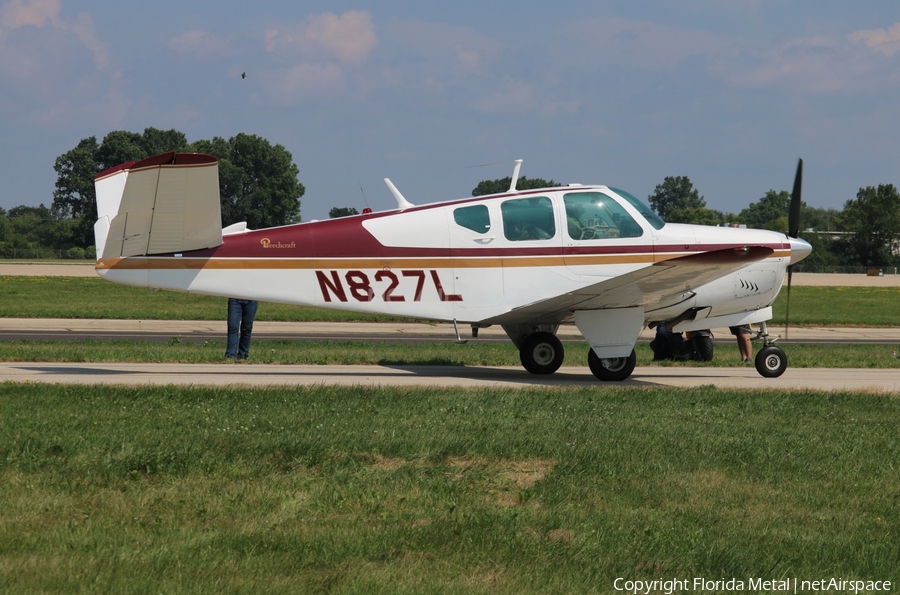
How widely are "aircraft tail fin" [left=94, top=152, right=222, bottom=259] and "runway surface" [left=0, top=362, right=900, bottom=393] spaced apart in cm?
183

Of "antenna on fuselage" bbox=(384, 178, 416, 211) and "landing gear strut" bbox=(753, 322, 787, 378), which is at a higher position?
"antenna on fuselage" bbox=(384, 178, 416, 211)

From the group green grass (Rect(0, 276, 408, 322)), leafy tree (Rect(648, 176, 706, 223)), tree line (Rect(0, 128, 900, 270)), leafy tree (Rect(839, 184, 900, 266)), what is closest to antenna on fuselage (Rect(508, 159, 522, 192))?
green grass (Rect(0, 276, 408, 322))

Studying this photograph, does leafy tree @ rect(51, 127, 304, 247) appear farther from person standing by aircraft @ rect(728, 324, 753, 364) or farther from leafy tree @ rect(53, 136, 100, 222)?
person standing by aircraft @ rect(728, 324, 753, 364)

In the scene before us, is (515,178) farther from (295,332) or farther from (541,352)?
(295,332)

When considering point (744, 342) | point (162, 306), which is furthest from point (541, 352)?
point (162, 306)

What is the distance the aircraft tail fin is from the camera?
11945mm

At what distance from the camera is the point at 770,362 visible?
1498cm

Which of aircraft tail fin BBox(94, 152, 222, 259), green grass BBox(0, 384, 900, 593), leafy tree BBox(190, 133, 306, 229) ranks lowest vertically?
green grass BBox(0, 384, 900, 593)

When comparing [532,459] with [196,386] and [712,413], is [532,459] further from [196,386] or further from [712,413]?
[196,386]

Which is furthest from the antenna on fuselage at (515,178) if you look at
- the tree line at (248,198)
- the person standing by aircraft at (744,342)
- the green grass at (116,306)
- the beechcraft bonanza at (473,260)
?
the tree line at (248,198)

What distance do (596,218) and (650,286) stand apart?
1318mm

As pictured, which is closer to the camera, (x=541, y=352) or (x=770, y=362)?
(x=541, y=352)

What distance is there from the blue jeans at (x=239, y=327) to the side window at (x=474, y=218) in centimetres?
469

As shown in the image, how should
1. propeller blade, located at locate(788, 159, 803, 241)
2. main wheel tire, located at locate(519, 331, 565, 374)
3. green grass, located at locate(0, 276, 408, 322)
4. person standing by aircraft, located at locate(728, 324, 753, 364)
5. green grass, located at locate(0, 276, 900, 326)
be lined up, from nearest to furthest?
propeller blade, located at locate(788, 159, 803, 241) < main wheel tire, located at locate(519, 331, 565, 374) < person standing by aircraft, located at locate(728, 324, 753, 364) < green grass, located at locate(0, 276, 408, 322) < green grass, located at locate(0, 276, 900, 326)
